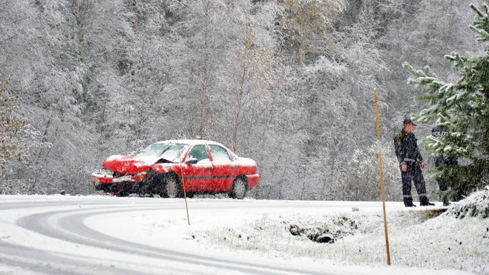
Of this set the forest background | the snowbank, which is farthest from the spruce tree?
the forest background

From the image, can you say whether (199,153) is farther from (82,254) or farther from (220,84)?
(82,254)

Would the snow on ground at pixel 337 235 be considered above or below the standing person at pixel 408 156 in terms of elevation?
below

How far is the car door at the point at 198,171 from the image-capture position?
49.7 ft

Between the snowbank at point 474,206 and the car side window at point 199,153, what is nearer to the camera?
the snowbank at point 474,206

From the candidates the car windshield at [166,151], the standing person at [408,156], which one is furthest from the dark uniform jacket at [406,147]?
the car windshield at [166,151]

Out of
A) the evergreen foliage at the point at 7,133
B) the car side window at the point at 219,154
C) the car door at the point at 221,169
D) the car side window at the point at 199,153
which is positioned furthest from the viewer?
the car side window at the point at 219,154

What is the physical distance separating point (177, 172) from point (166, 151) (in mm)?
917

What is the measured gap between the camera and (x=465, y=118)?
27.4 feet

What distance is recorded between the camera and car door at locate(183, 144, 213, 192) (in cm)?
1515

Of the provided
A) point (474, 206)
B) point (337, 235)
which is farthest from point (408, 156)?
point (474, 206)

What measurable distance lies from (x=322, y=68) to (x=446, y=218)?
80.1 ft

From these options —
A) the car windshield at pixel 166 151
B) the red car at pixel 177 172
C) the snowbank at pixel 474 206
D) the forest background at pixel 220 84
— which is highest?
the forest background at pixel 220 84

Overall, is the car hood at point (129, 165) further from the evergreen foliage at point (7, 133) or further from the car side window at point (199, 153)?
the evergreen foliage at point (7, 133)

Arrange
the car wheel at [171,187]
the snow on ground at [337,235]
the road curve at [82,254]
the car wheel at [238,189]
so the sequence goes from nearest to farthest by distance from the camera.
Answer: the road curve at [82,254]
the snow on ground at [337,235]
the car wheel at [171,187]
the car wheel at [238,189]
